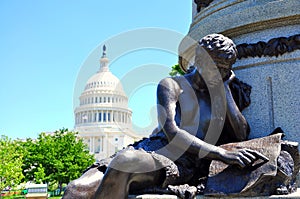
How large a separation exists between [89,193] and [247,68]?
249cm

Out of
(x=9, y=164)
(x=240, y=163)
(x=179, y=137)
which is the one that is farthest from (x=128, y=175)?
(x=9, y=164)

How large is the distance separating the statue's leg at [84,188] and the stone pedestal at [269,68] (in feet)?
6.66

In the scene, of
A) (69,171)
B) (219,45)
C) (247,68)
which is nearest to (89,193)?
(219,45)

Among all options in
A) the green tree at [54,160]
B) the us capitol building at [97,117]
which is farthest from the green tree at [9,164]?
the us capitol building at [97,117]

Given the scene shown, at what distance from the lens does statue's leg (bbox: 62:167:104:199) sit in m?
3.37

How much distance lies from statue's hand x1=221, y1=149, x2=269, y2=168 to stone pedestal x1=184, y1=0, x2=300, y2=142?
1.24 metres

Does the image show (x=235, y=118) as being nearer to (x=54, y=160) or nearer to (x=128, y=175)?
(x=128, y=175)

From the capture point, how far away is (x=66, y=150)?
51.8 meters

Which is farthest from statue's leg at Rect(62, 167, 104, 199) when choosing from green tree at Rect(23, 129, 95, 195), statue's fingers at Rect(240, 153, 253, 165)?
green tree at Rect(23, 129, 95, 195)

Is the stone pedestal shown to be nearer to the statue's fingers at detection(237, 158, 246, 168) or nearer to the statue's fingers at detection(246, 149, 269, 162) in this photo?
the statue's fingers at detection(246, 149, 269, 162)

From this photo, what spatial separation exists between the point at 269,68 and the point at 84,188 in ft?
8.47

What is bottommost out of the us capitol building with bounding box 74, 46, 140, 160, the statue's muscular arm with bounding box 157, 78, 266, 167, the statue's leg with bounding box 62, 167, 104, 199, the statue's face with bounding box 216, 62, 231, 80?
the statue's leg with bounding box 62, 167, 104, 199

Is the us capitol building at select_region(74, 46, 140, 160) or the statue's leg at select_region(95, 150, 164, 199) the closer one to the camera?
the statue's leg at select_region(95, 150, 164, 199)

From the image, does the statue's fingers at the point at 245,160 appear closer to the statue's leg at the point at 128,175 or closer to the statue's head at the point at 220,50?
the statue's leg at the point at 128,175
